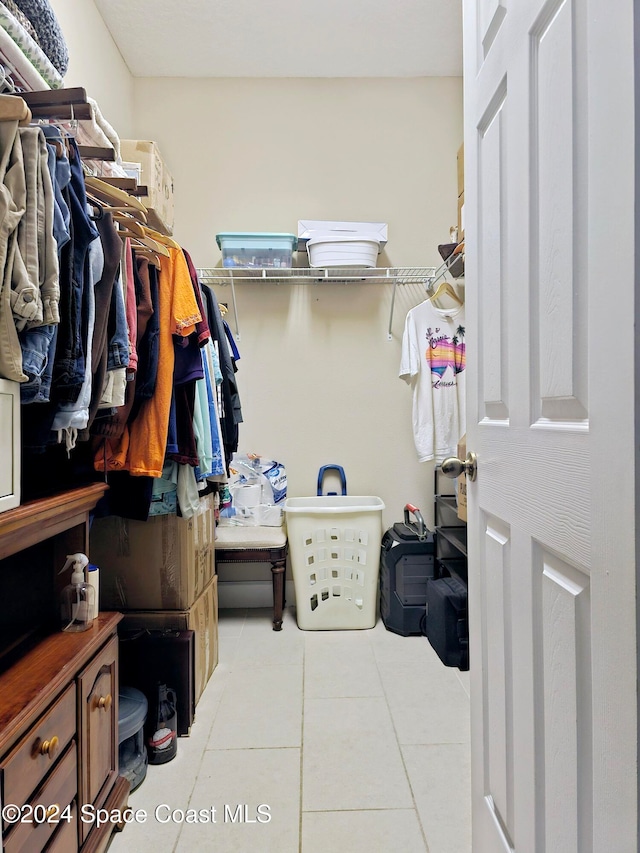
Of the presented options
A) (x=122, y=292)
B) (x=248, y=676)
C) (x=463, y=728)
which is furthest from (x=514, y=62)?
(x=248, y=676)

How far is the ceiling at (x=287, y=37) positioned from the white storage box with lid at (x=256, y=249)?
994 millimetres

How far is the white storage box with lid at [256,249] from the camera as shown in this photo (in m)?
2.66

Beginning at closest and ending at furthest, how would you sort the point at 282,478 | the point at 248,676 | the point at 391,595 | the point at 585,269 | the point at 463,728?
the point at 585,269 < the point at 463,728 < the point at 248,676 < the point at 391,595 < the point at 282,478

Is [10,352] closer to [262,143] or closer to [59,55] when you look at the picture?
[59,55]

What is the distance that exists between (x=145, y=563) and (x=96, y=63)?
2.33 metres

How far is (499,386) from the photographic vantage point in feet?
Answer: 3.03

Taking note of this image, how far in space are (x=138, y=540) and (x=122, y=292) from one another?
0.94m

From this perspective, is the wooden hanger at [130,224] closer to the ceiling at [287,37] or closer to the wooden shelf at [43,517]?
the wooden shelf at [43,517]

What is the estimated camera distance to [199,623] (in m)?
1.92

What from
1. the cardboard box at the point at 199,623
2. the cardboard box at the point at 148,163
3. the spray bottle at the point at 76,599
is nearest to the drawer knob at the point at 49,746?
the spray bottle at the point at 76,599

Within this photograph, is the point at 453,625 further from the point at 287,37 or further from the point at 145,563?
the point at 287,37

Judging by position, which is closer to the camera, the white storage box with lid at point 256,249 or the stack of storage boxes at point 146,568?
the stack of storage boxes at point 146,568

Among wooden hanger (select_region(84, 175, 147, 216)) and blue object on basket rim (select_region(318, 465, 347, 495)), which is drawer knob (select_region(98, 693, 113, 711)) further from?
blue object on basket rim (select_region(318, 465, 347, 495))

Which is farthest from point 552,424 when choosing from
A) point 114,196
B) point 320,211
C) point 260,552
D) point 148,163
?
point 320,211
